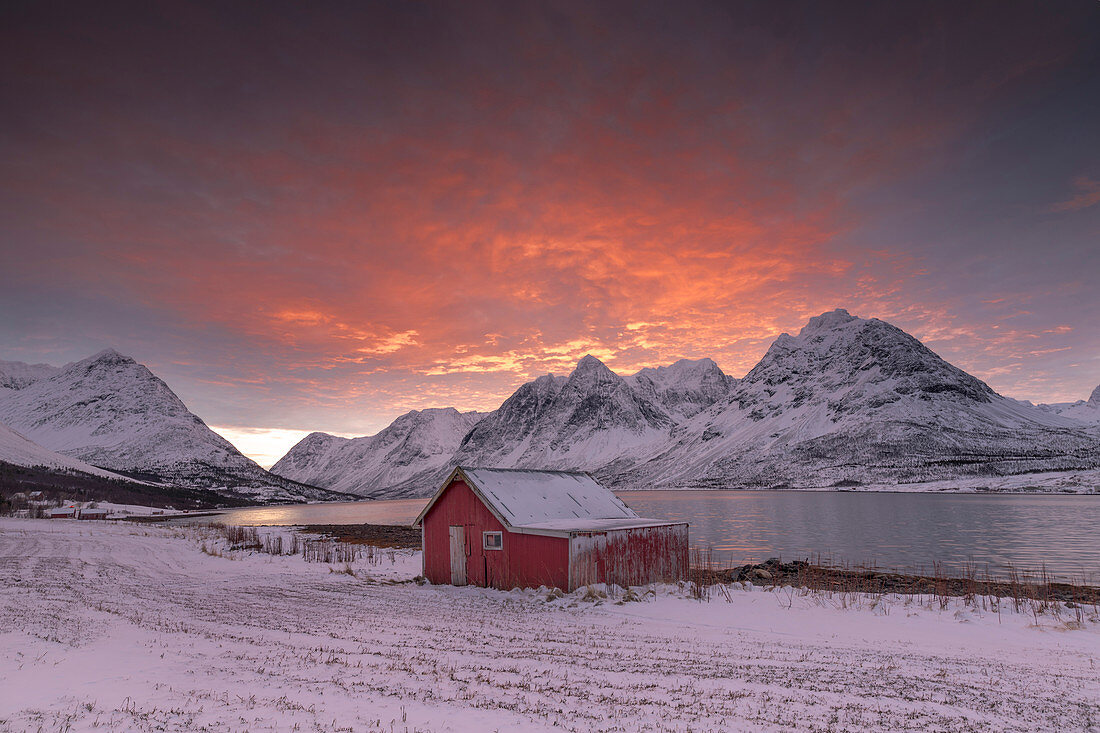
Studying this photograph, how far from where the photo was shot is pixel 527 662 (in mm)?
11719

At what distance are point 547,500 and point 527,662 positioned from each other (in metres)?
15.0

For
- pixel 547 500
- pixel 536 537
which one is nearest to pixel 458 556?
pixel 547 500

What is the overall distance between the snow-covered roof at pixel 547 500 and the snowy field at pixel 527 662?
3.14 meters

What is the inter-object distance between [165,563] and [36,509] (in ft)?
187

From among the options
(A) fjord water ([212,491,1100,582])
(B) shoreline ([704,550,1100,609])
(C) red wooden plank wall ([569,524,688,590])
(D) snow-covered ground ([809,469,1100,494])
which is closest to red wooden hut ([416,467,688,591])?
(C) red wooden plank wall ([569,524,688,590])

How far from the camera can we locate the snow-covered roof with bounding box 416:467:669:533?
23.8 metres

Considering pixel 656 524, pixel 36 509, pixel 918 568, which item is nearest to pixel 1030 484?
pixel 918 568

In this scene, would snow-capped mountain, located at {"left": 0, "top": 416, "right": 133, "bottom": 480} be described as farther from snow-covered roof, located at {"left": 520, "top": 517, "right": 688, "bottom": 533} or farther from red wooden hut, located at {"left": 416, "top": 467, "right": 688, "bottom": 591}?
snow-covered roof, located at {"left": 520, "top": 517, "right": 688, "bottom": 533}

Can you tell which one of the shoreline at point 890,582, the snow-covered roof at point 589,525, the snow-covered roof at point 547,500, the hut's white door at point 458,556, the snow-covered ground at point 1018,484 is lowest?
the snow-covered ground at point 1018,484

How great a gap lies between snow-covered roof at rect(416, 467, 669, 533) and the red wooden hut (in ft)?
0.16

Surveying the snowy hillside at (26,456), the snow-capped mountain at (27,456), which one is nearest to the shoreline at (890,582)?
the snow-capped mountain at (27,456)

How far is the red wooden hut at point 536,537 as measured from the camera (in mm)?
22016

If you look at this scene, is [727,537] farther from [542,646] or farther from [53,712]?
[53,712]

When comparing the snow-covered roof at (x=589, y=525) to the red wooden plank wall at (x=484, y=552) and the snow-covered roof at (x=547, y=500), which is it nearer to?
the snow-covered roof at (x=547, y=500)
